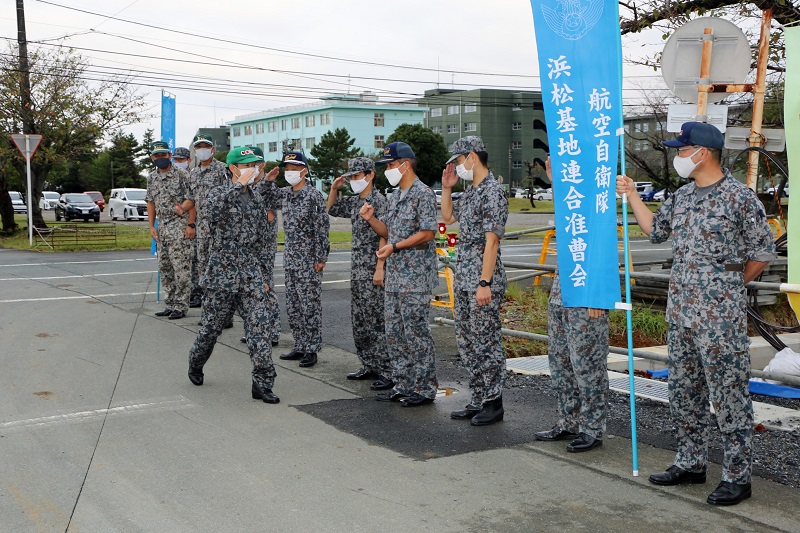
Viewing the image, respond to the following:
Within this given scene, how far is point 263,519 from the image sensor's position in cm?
440

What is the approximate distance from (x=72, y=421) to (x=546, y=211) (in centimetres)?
4800

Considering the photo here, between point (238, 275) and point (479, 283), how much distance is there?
2.16 m

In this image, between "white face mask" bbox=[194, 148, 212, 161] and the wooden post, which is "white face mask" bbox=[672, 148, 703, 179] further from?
"white face mask" bbox=[194, 148, 212, 161]

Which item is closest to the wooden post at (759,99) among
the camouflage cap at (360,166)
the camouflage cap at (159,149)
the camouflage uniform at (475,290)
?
the camouflage uniform at (475,290)

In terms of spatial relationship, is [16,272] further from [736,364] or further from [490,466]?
[736,364]

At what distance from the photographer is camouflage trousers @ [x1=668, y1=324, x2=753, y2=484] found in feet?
15.3

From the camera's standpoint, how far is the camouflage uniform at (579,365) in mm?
5602

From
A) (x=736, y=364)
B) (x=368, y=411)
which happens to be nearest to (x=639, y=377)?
(x=368, y=411)

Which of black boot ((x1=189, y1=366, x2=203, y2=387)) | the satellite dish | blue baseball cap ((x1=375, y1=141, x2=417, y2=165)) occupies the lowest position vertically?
black boot ((x1=189, y1=366, x2=203, y2=387))

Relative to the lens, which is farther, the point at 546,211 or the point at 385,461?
the point at 546,211

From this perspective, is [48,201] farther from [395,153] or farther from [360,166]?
[395,153]

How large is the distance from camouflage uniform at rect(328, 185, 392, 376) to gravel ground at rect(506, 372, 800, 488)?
144 cm

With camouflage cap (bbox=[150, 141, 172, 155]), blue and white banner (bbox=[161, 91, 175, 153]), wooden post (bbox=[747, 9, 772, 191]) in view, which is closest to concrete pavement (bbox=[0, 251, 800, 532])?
wooden post (bbox=[747, 9, 772, 191])

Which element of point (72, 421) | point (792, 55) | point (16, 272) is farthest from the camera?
point (16, 272)
